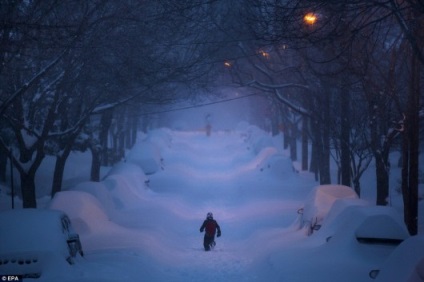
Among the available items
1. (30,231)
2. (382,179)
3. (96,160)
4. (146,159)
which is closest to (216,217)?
(382,179)

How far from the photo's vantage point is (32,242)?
9.93m

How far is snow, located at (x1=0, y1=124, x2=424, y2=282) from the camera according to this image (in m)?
10.4

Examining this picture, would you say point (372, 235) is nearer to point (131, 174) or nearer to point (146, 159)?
point (131, 174)

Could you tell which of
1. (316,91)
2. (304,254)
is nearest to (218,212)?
(316,91)

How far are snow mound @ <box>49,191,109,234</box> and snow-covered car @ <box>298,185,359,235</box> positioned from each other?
244 inches

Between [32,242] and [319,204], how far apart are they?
8.73 m

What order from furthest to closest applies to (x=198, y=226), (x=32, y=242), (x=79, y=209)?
(x=198, y=226) < (x=79, y=209) < (x=32, y=242)

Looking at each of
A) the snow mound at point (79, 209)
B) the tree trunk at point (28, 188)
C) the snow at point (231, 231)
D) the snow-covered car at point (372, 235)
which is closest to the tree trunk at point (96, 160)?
the snow at point (231, 231)

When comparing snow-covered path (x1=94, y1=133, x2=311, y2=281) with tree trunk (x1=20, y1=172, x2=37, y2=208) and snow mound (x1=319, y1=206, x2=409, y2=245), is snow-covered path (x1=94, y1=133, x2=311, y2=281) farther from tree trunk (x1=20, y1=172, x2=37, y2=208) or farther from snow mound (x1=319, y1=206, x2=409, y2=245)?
tree trunk (x1=20, y1=172, x2=37, y2=208)

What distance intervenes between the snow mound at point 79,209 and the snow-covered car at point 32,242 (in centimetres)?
407

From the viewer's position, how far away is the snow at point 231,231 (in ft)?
34.3

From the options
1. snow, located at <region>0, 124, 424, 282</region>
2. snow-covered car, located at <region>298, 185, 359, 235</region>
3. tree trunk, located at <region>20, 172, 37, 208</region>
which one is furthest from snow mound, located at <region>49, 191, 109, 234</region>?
snow-covered car, located at <region>298, 185, 359, 235</region>

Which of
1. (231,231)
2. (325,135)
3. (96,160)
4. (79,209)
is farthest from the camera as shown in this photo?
(96,160)

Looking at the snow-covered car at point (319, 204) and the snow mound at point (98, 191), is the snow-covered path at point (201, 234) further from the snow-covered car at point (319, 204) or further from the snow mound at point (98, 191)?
the snow-covered car at point (319, 204)
